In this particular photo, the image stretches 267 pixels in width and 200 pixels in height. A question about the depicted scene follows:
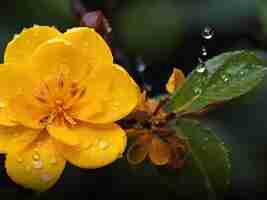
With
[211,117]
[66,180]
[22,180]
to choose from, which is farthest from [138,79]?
[22,180]

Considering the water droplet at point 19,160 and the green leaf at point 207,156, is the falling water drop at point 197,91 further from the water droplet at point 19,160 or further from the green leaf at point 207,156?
the water droplet at point 19,160

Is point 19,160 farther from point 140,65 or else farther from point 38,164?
point 140,65

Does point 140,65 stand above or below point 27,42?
below

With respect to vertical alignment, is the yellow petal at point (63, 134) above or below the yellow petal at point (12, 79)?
below

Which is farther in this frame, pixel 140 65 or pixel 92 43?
pixel 140 65

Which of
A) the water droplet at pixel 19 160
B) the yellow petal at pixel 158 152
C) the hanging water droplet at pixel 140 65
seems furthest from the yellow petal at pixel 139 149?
the hanging water droplet at pixel 140 65

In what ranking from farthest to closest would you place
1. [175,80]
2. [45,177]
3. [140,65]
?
[140,65] < [175,80] < [45,177]

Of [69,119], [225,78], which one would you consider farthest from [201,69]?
[69,119]
